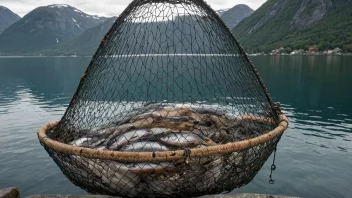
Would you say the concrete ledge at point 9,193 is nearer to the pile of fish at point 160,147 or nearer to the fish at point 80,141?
the pile of fish at point 160,147

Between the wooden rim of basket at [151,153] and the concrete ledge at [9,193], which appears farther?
the concrete ledge at [9,193]

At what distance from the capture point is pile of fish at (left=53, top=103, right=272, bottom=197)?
4.34 meters

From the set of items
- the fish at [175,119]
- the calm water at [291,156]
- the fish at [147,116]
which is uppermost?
the fish at [147,116]

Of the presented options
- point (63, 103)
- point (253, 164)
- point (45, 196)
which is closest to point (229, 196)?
point (253, 164)

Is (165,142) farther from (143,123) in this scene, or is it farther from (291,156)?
(291,156)

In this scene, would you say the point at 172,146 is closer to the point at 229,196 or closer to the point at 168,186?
the point at 168,186

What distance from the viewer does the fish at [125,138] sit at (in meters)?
5.10

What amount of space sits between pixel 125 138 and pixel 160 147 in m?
0.67

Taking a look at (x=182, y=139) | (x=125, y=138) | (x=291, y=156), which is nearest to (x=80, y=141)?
(x=125, y=138)

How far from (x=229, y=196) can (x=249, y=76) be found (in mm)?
2521

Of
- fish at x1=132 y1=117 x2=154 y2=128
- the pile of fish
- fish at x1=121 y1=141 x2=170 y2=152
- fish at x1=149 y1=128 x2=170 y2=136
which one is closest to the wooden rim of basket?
the pile of fish

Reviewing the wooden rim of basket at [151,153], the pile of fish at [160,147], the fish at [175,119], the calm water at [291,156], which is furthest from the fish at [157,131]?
the calm water at [291,156]

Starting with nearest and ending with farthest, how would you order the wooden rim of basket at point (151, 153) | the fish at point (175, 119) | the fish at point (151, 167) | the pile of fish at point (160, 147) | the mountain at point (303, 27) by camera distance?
1. the wooden rim of basket at point (151, 153)
2. the fish at point (151, 167)
3. the pile of fish at point (160, 147)
4. the fish at point (175, 119)
5. the mountain at point (303, 27)

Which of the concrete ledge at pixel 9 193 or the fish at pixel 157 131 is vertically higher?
the fish at pixel 157 131
